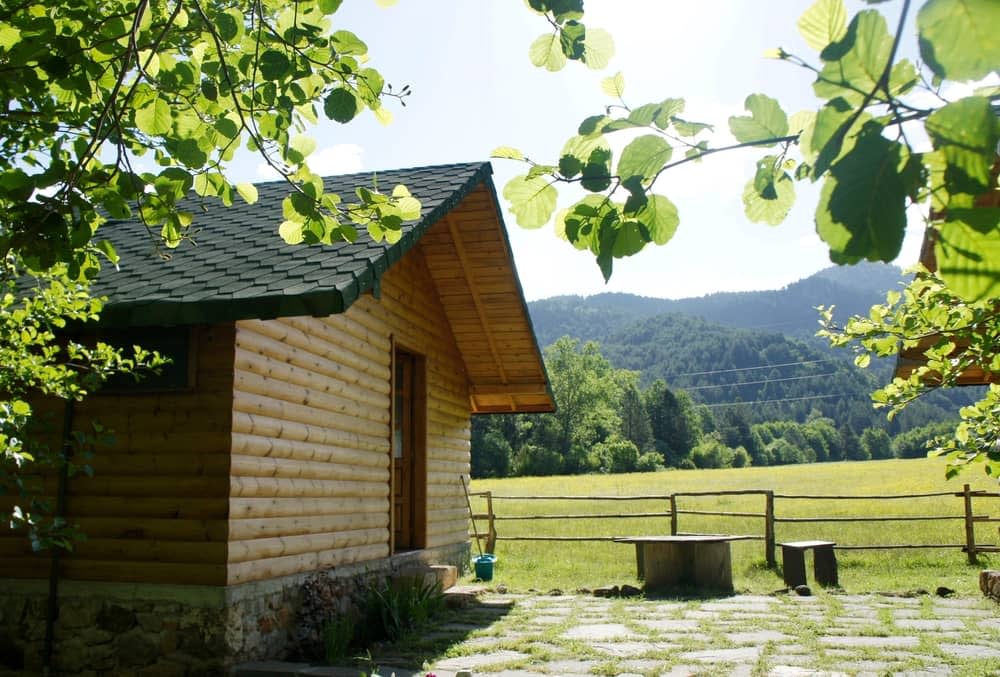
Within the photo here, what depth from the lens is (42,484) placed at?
18.5 ft

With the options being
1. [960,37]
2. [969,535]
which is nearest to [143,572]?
[960,37]

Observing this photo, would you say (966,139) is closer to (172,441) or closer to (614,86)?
(614,86)

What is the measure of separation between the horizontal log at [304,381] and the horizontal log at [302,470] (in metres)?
0.54

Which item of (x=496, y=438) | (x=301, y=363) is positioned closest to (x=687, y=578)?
(x=301, y=363)

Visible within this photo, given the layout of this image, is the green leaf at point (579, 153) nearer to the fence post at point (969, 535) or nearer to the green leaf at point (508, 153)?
the green leaf at point (508, 153)

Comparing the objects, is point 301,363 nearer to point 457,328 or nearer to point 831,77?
point 457,328

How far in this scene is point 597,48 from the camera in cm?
140

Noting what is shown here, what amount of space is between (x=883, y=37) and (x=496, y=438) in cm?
6534

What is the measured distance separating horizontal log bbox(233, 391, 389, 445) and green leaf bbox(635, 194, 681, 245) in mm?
4696

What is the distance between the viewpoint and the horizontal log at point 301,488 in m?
5.53

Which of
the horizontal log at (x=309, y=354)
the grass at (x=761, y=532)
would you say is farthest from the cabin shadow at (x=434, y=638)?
the horizontal log at (x=309, y=354)

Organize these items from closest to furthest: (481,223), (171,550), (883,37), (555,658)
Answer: (883,37) < (171,550) < (555,658) < (481,223)

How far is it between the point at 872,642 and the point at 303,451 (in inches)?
198

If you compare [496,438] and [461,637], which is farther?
[496,438]
